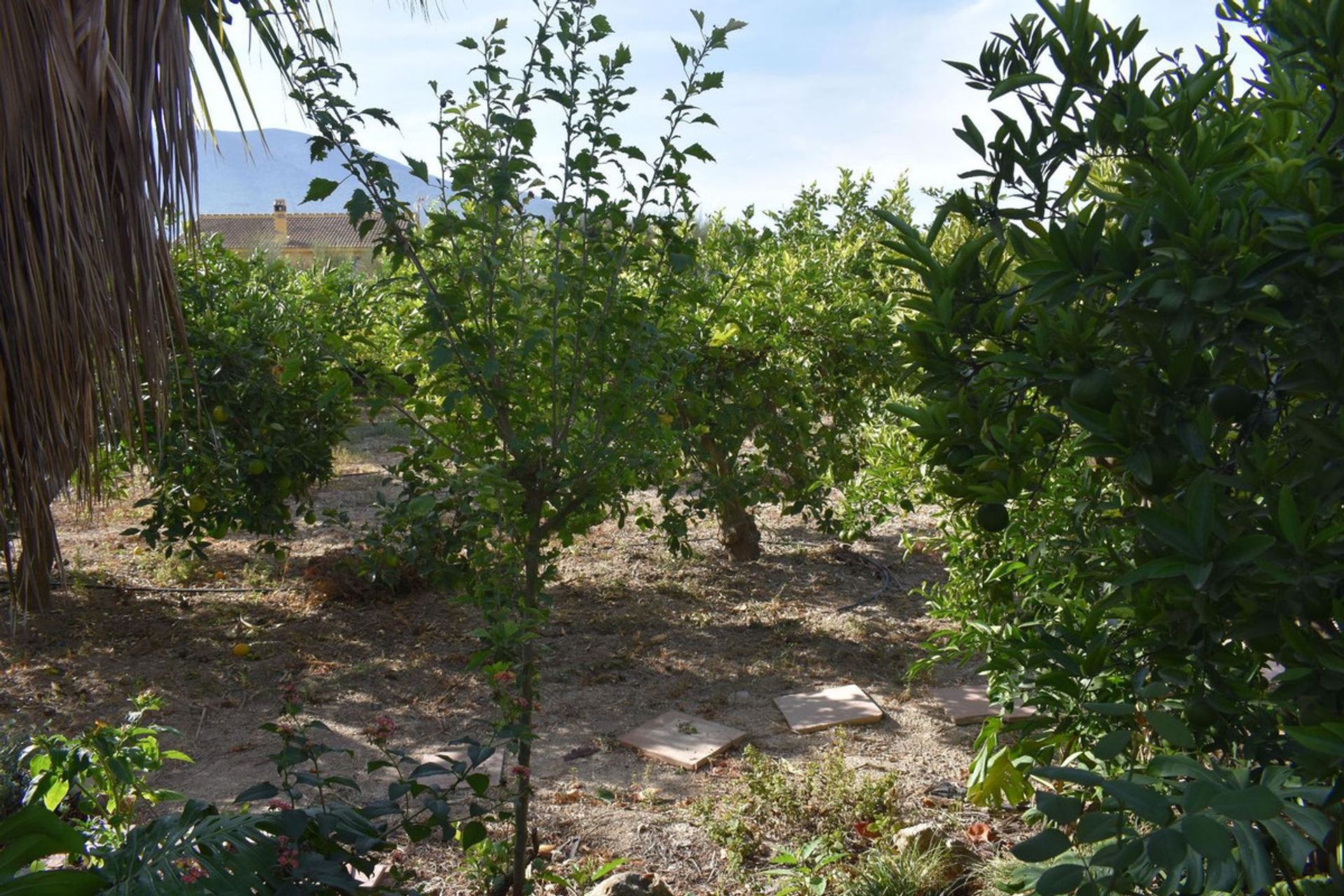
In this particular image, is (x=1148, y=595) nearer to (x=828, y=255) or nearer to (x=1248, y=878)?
(x=1248, y=878)

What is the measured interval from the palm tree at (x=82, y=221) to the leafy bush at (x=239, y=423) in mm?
2623

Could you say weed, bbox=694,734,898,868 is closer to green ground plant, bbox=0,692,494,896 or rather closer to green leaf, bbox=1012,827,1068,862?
green ground plant, bbox=0,692,494,896

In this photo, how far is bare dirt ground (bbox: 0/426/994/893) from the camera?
3973mm

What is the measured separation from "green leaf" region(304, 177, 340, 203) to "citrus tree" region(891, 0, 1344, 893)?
4.74 feet

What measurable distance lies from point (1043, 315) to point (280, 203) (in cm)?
3662

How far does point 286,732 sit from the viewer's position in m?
2.31

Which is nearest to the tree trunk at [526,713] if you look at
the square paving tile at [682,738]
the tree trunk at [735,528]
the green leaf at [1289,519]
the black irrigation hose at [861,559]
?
the square paving tile at [682,738]

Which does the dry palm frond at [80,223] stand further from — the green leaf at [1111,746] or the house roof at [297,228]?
the house roof at [297,228]

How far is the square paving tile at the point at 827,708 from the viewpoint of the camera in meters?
4.54

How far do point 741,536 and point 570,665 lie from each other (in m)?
2.14

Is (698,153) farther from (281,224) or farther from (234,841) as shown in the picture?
(281,224)

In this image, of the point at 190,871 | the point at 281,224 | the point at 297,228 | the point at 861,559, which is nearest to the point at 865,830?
the point at 190,871

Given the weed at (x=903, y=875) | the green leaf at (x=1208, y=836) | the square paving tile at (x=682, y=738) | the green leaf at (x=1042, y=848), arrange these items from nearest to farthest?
the green leaf at (x=1208, y=836), the green leaf at (x=1042, y=848), the weed at (x=903, y=875), the square paving tile at (x=682, y=738)

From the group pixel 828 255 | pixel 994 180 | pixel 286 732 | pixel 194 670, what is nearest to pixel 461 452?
pixel 286 732
